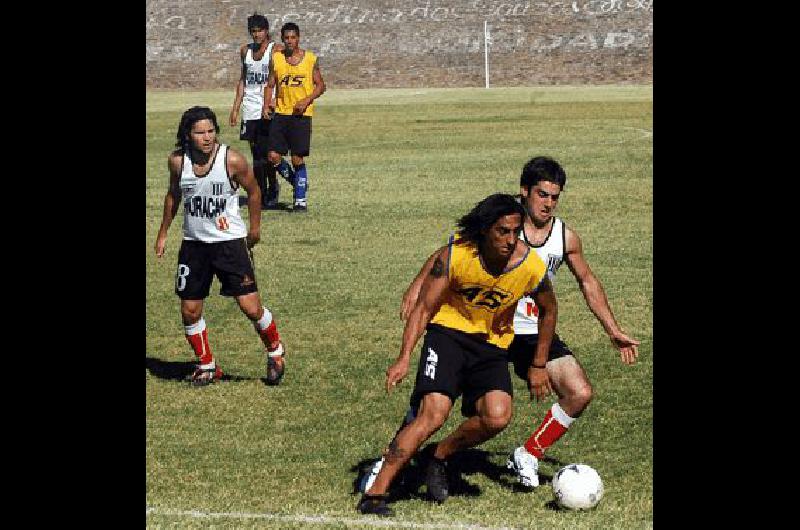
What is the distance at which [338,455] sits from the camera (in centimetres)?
1039

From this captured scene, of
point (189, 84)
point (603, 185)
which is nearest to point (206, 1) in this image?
point (189, 84)

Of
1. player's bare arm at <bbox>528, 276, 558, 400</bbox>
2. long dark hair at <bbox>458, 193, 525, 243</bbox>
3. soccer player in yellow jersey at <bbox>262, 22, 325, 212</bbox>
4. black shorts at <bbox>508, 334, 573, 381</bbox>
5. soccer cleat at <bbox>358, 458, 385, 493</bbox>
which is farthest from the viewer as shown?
soccer player in yellow jersey at <bbox>262, 22, 325, 212</bbox>

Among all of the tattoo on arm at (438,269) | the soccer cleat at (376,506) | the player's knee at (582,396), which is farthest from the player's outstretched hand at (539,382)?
the soccer cleat at (376,506)

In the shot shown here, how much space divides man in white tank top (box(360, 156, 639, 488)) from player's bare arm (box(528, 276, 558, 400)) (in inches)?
3.3

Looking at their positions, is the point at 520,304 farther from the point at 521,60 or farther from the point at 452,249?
the point at 521,60

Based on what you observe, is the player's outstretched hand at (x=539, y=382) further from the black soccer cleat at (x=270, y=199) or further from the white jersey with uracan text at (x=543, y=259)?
the black soccer cleat at (x=270, y=199)

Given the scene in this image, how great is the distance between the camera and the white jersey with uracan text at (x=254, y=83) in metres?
22.2

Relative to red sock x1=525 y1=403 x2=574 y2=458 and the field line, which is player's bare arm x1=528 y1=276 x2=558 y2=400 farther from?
the field line

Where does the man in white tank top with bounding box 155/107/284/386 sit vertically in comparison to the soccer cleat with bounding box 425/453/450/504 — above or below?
above

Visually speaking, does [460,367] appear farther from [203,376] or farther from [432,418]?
[203,376]

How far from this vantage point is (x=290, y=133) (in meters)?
21.8

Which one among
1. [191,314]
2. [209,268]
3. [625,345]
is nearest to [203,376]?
[191,314]

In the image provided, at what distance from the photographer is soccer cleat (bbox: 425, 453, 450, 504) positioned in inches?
364

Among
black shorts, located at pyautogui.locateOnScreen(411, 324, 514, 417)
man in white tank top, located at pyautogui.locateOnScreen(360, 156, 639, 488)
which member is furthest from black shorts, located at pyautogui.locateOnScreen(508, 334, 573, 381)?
black shorts, located at pyautogui.locateOnScreen(411, 324, 514, 417)
